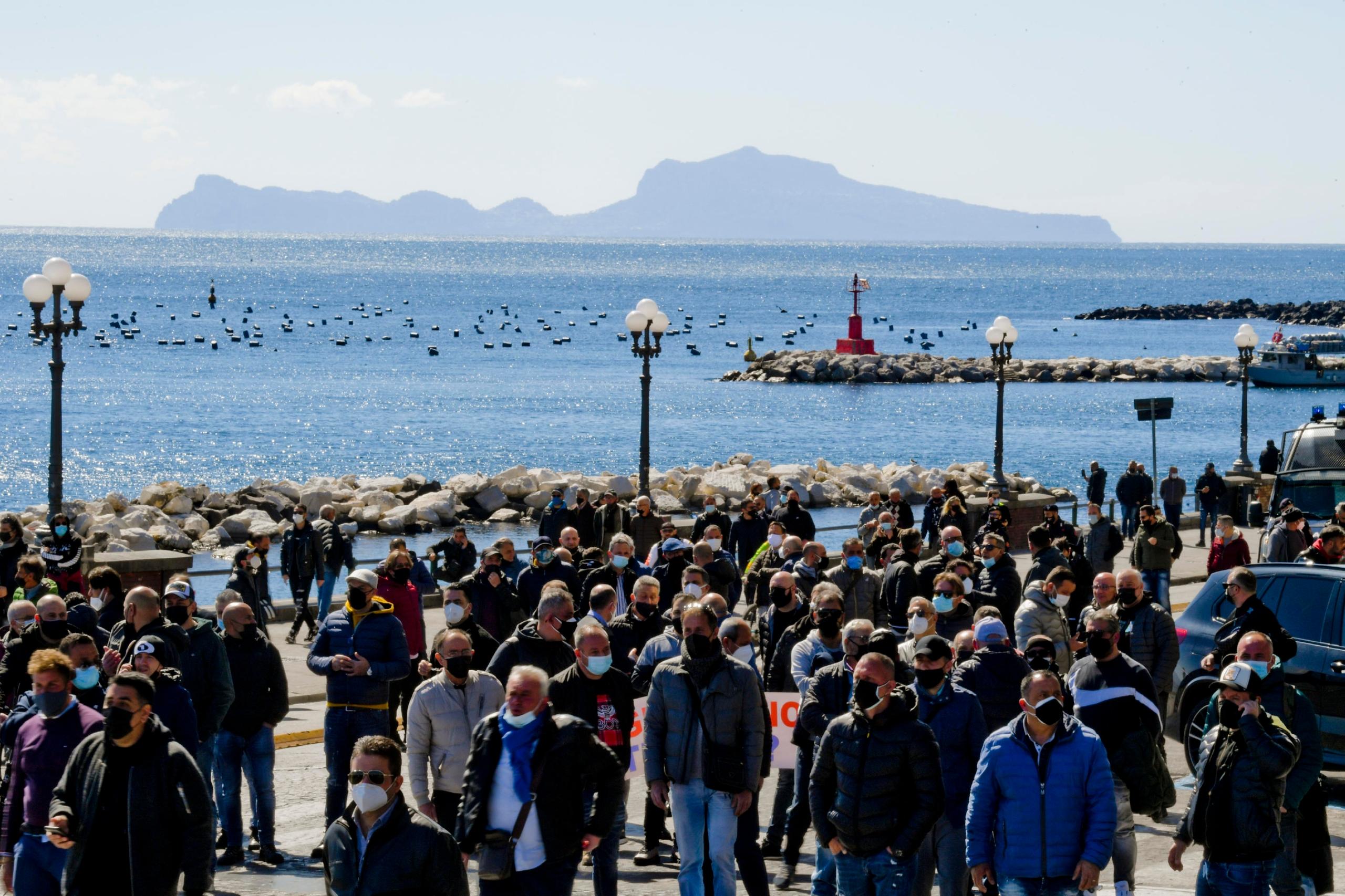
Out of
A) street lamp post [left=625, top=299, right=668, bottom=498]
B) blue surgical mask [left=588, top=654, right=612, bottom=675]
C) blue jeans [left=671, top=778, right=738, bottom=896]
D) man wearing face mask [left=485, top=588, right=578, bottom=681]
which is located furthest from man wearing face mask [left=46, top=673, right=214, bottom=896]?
street lamp post [left=625, top=299, right=668, bottom=498]

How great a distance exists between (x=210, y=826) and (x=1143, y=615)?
21.4ft

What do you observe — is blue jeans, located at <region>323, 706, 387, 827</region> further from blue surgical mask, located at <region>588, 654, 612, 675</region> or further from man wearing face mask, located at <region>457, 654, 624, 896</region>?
man wearing face mask, located at <region>457, 654, 624, 896</region>

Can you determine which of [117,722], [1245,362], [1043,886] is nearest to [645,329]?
[1245,362]

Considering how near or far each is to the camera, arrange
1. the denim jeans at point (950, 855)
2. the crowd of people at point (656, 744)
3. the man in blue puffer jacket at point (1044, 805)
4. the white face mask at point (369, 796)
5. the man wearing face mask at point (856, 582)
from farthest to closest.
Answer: the man wearing face mask at point (856, 582) → the denim jeans at point (950, 855) → the man in blue puffer jacket at point (1044, 805) → the crowd of people at point (656, 744) → the white face mask at point (369, 796)

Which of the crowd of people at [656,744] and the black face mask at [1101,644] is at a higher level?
the black face mask at [1101,644]

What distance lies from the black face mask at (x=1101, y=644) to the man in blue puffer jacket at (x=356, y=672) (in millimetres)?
3978

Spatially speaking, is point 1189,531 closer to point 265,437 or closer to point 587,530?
point 587,530

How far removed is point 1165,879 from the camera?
30.7 ft

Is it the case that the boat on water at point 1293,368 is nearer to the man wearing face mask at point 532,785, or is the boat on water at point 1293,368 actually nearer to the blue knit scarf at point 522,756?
the man wearing face mask at point 532,785

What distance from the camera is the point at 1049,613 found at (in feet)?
38.3

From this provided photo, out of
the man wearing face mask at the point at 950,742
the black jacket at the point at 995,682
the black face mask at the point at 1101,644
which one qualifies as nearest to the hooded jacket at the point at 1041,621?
the black jacket at the point at 995,682

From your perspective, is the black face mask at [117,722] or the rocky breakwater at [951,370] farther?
the rocky breakwater at [951,370]

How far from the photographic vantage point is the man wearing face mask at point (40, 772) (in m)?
7.46

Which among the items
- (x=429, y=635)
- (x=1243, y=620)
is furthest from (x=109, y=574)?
(x=1243, y=620)
